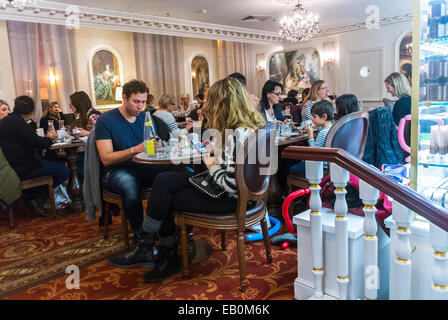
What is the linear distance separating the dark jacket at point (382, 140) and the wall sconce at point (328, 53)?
793 centimetres

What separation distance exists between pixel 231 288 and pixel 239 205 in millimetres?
531

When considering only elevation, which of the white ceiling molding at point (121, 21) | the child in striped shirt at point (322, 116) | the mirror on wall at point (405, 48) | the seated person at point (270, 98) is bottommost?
the child in striped shirt at point (322, 116)

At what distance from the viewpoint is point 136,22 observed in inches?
307

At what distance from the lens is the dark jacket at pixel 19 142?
12.2 ft

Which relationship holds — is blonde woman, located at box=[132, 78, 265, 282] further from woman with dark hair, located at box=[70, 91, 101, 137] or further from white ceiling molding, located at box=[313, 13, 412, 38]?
white ceiling molding, located at box=[313, 13, 412, 38]

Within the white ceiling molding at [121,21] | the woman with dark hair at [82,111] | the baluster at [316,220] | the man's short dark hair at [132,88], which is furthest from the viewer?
the white ceiling molding at [121,21]

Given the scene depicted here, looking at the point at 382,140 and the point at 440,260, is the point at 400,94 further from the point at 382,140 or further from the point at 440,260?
the point at 440,260

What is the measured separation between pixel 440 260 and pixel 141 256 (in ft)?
6.27

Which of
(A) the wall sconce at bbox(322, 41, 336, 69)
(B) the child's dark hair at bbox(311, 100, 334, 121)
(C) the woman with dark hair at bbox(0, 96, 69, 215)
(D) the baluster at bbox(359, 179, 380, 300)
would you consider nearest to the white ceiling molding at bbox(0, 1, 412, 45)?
(A) the wall sconce at bbox(322, 41, 336, 69)

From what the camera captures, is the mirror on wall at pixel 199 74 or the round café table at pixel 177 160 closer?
the round café table at pixel 177 160

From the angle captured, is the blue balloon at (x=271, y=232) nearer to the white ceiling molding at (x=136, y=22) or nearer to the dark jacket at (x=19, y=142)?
the dark jacket at (x=19, y=142)

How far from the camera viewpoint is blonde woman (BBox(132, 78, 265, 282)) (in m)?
2.21

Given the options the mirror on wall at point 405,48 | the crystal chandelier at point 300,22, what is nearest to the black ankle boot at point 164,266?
the crystal chandelier at point 300,22

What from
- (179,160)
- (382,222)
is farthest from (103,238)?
(382,222)
